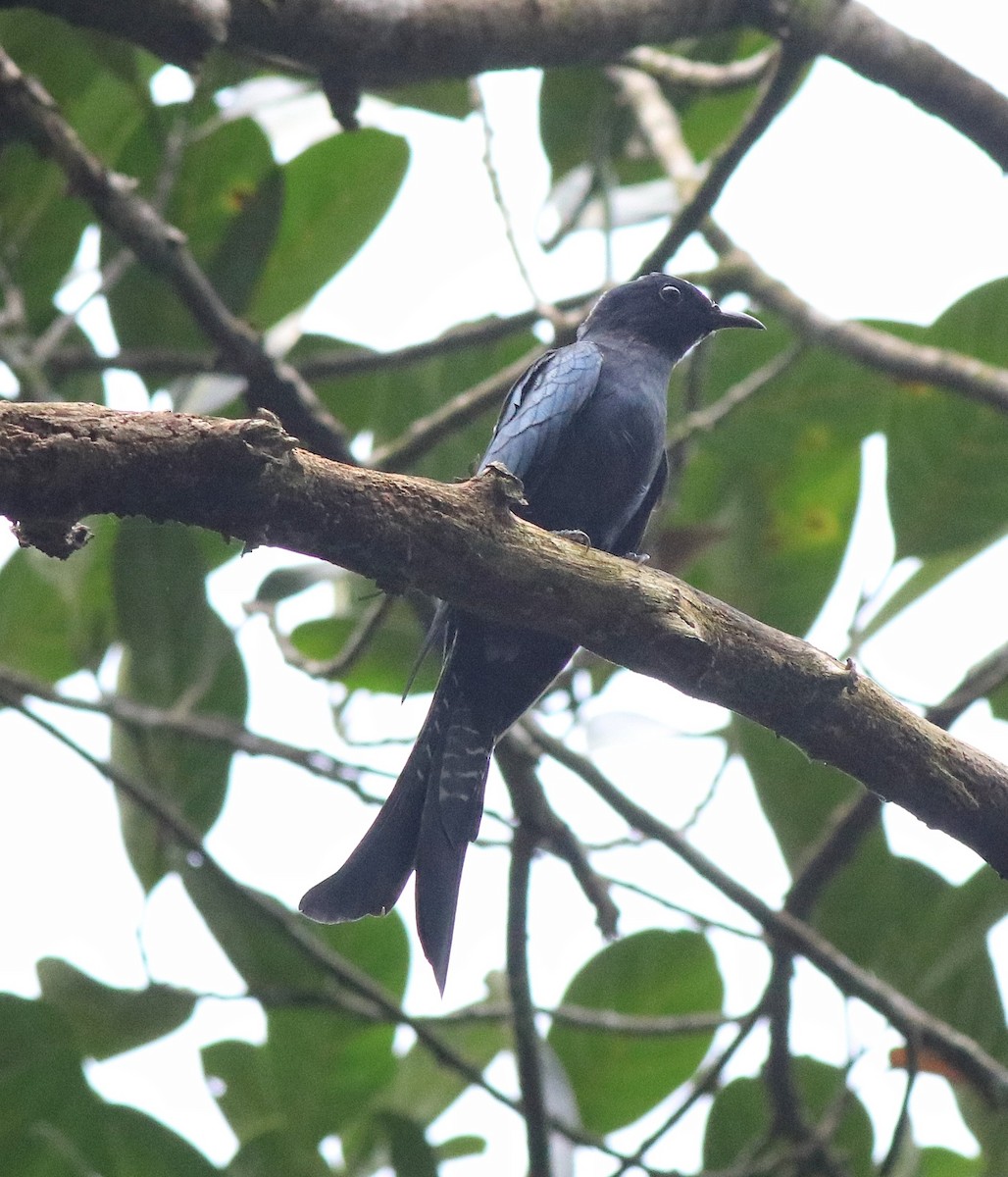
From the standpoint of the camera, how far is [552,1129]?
12.9 feet

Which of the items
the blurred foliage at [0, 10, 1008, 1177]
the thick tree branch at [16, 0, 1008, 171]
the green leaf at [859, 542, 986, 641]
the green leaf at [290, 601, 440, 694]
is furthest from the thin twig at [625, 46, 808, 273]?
the green leaf at [290, 601, 440, 694]

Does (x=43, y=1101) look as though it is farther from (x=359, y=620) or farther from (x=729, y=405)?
(x=729, y=405)

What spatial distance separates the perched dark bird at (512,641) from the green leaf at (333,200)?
3.22 ft

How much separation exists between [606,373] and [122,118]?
2.04m

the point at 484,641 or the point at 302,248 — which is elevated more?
the point at 302,248

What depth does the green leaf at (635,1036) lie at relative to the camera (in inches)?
173

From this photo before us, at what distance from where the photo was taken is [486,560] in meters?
2.54

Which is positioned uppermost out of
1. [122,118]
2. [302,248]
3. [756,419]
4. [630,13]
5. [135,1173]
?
[122,118]

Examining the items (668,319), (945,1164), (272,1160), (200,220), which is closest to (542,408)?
(668,319)

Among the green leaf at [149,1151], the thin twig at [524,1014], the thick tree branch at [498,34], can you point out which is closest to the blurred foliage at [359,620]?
the green leaf at [149,1151]

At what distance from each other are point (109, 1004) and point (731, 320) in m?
3.00

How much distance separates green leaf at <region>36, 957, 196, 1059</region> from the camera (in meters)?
4.07

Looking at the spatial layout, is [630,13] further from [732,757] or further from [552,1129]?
[552,1129]

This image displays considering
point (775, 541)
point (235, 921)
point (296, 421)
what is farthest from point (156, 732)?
point (775, 541)
